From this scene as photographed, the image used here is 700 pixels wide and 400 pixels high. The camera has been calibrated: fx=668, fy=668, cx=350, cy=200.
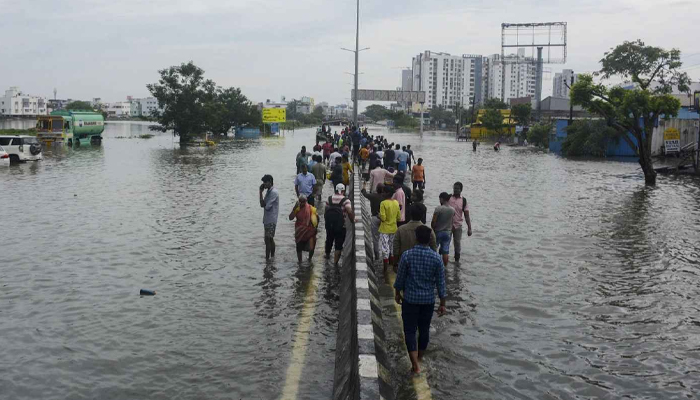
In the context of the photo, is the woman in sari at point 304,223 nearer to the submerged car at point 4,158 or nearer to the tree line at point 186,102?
the submerged car at point 4,158

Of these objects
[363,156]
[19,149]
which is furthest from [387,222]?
[19,149]

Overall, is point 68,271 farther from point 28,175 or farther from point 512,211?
point 28,175

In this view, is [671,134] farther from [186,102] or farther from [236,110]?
[236,110]

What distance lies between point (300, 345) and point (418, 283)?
72.7 inches

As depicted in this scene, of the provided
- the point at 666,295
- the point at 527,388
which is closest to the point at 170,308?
the point at 527,388

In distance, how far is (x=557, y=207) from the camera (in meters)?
20.4

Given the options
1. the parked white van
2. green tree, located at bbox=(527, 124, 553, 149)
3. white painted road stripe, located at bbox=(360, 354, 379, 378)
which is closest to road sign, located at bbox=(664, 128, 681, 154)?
green tree, located at bbox=(527, 124, 553, 149)

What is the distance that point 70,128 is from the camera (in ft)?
176

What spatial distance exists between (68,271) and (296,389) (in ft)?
21.0

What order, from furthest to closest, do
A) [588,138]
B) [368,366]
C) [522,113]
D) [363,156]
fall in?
[522,113]
[588,138]
[363,156]
[368,366]

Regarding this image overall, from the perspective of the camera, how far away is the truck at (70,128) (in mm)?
51250

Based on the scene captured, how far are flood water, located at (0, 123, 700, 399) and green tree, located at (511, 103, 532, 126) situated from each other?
6483cm

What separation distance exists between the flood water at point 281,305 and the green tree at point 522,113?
64.8m

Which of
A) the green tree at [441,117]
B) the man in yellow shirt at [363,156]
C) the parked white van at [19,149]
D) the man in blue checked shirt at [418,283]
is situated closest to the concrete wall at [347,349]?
the man in blue checked shirt at [418,283]
